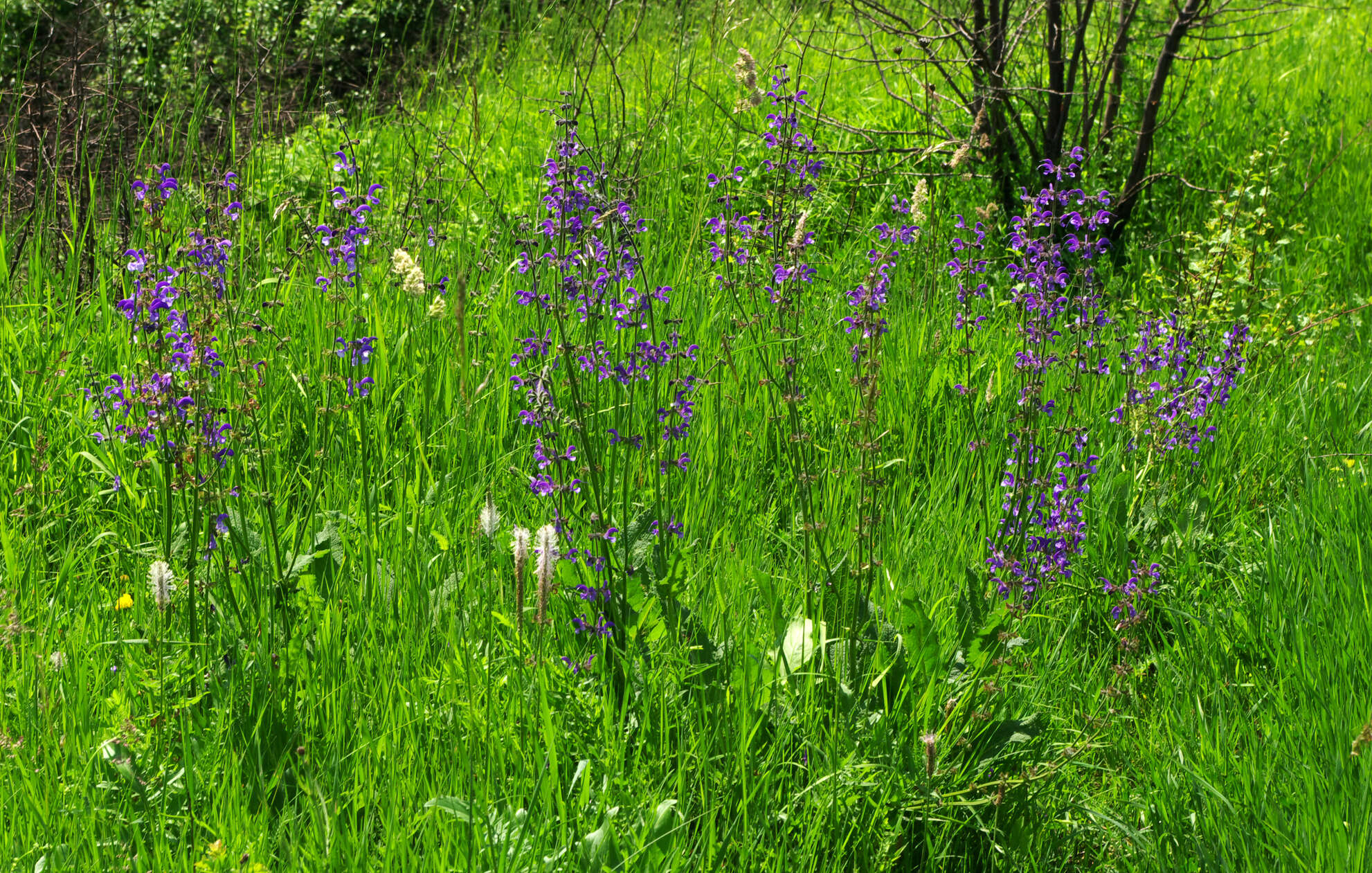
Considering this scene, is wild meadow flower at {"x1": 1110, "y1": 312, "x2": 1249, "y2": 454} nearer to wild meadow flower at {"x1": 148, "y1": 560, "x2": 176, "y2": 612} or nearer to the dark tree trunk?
the dark tree trunk

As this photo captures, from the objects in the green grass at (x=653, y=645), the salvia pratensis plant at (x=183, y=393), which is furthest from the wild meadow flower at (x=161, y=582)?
the green grass at (x=653, y=645)

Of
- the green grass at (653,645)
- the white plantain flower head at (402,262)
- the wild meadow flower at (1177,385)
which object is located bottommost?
the green grass at (653,645)

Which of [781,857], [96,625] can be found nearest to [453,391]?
[96,625]

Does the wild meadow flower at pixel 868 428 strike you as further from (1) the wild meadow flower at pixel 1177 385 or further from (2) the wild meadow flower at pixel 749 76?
(1) the wild meadow flower at pixel 1177 385

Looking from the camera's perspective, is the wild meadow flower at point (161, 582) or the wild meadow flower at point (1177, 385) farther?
the wild meadow flower at point (1177, 385)

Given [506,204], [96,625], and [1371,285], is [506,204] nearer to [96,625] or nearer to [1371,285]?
[96,625]

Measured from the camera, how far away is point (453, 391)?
10.7 ft

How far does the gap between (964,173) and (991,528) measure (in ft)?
9.69

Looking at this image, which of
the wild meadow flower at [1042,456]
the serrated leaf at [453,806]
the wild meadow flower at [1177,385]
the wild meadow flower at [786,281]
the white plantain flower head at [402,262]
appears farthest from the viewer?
the wild meadow flower at [1177,385]

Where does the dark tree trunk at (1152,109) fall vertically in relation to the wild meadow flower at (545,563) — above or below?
above

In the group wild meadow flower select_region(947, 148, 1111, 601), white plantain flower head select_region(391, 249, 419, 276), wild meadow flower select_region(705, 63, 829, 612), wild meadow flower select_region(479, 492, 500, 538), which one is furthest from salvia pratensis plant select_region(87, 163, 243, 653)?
wild meadow flower select_region(947, 148, 1111, 601)

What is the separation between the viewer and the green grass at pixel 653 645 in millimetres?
1777

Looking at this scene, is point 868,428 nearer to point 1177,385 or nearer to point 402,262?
point 402,262

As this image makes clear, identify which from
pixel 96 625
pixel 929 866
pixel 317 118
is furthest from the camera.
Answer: pixel 317 118
